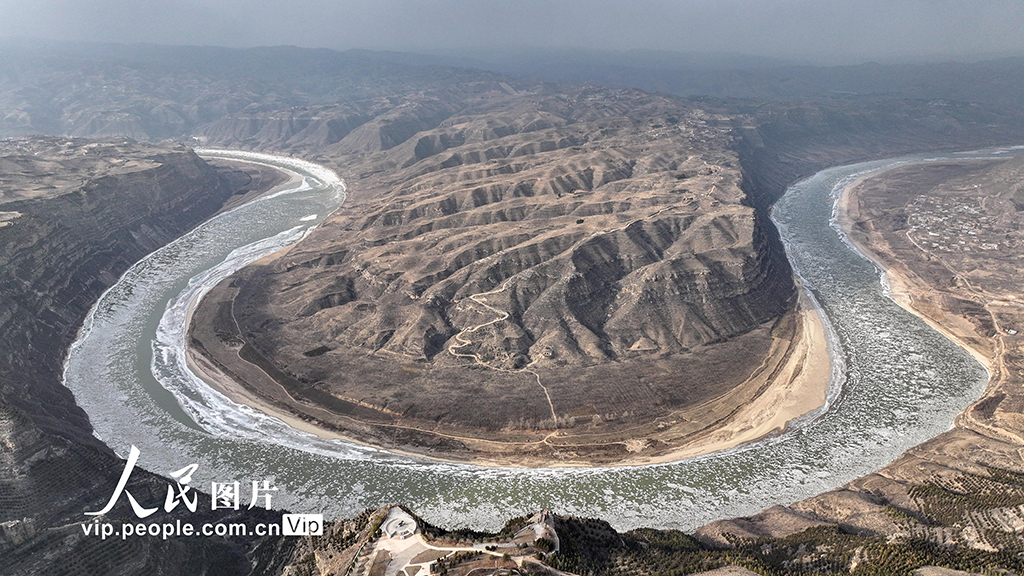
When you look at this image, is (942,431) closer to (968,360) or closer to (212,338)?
Answer: (968,360)

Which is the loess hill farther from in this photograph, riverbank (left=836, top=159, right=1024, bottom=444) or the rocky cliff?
riverbank (left=836, top=159, right=1024, bottom=444)

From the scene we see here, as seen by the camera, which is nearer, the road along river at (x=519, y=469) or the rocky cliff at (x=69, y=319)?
the rocky cliff at (x=69, y=319)

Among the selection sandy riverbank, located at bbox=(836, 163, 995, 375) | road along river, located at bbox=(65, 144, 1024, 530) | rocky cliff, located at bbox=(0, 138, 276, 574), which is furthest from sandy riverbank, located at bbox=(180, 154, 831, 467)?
sandy riverbank, located at bbox=(836, 163, 995, 375)

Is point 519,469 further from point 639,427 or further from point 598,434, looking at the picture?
point 639,427

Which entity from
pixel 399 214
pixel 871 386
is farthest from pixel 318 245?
pixel 871 386

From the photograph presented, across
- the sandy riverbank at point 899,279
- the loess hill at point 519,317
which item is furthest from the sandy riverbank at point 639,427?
the sandy riverbank at point 899,279

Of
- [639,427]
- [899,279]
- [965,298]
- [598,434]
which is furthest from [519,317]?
[965,298]

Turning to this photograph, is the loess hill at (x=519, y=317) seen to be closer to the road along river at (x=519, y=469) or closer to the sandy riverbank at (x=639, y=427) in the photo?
the sandy riverbank at (x=639, y=427)
